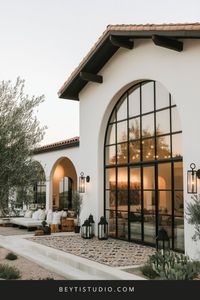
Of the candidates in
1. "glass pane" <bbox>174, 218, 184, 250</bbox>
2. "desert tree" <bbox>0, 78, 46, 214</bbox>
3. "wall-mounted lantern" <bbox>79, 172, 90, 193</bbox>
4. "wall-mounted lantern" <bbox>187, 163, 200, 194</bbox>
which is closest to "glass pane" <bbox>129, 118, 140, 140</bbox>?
"wall-mounted lantern" <bbox>79, 172, 90, 193</bbox>

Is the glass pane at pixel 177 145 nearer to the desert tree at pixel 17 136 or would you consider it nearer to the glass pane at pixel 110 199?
the glass pane at pixel 110 199

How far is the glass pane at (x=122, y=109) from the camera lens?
11948 millimetres

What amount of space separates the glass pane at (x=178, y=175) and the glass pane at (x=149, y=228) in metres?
1.38

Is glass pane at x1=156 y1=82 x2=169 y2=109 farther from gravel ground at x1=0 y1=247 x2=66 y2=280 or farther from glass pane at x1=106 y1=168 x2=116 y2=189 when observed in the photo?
gravel ground at x1=0 y1=247 x2=66 y2=280

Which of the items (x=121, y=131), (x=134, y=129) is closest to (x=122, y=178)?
(x=121, y=131)

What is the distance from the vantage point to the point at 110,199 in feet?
40.8

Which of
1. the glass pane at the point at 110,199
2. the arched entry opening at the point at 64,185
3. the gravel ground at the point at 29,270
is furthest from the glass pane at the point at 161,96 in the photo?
the arched entry opening at the point at 64,185

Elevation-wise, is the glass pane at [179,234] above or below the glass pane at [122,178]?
below

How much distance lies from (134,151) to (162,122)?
1.54 meters

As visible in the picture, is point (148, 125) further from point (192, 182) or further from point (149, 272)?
point (149, 272)

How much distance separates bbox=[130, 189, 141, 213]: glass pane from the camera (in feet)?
36.0
